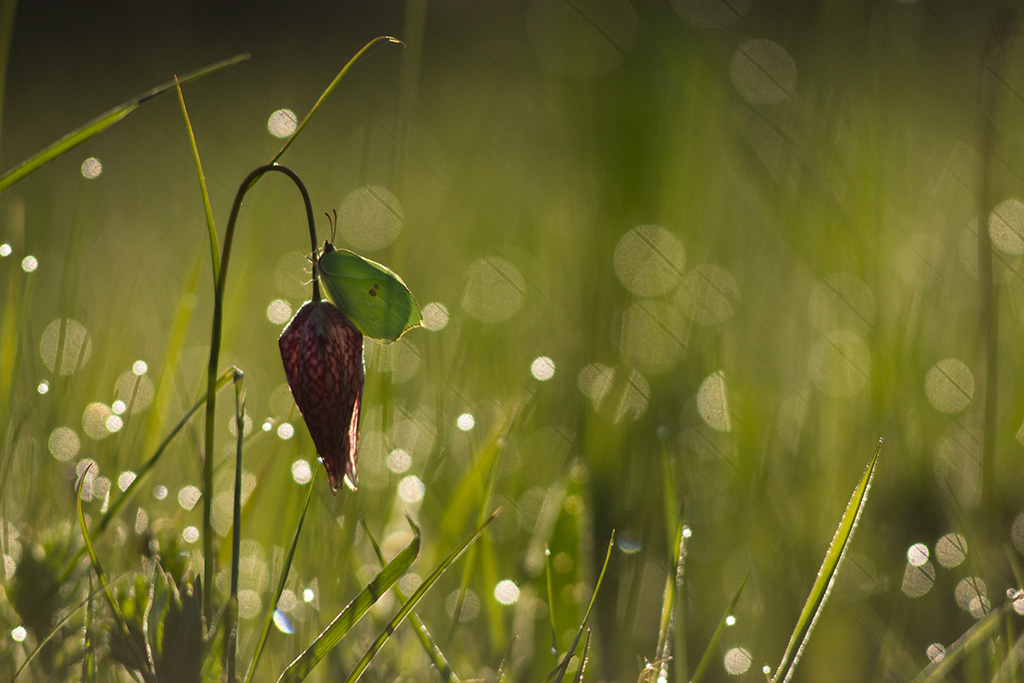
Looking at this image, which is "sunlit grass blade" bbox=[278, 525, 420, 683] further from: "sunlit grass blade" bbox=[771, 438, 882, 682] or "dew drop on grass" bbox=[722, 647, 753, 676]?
"dew drop on grass" bbox=[722, 647, 753, 676]

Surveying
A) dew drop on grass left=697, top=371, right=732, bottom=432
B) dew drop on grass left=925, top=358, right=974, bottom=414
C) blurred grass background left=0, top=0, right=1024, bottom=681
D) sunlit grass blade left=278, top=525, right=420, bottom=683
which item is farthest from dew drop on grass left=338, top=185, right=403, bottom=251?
sunlit grass blade left=278, top=525, right=420, bottom=683

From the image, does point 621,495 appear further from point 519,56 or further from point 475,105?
point 519,56

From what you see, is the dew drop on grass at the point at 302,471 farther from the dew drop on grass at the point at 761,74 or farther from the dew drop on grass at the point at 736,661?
the dew drop on grass at the point at 761,74

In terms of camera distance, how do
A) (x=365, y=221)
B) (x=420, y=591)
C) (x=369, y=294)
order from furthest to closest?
1. (x=365, y=221)
2. (x=369, y=294)
3. (x=420, y=591)

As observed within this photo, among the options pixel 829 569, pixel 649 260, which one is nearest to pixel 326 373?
pixel 829 569

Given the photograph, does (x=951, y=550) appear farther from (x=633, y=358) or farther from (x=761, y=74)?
(x=761, y=74)

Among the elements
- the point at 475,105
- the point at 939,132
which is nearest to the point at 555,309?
the point at 939,132
